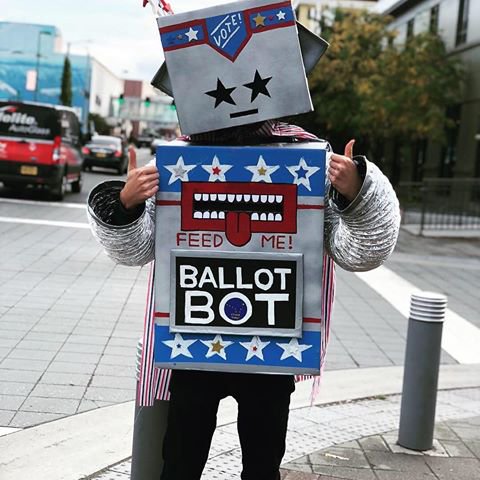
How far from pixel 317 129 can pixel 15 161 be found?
778 inches

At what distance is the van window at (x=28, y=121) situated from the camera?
16375mm

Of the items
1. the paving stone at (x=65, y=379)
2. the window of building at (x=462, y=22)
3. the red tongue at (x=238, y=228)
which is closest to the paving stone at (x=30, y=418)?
the paving stone at (x=65, y=379)

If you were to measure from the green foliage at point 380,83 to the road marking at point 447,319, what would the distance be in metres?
11.9

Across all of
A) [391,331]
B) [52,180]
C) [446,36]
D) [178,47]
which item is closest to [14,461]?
[178,47]

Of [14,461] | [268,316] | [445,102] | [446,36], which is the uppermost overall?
[446,36]

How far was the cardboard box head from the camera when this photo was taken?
2.37 meters

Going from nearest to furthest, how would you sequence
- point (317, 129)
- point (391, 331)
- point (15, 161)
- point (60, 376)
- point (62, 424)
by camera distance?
point (62, 424) → point (60, 376) → point (391, 331) → point (15, 161) → point (317, 129)

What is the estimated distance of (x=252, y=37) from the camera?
7.80 ft

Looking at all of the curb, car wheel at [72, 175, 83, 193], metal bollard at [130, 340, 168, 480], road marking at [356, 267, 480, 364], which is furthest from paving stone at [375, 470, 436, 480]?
car wheel at [72, 175, 83, 193]

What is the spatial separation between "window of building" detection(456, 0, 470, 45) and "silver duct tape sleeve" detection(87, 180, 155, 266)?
1052 inches

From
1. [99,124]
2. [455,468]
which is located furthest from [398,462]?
[99,124]

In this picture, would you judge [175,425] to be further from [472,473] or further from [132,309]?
[132,309]

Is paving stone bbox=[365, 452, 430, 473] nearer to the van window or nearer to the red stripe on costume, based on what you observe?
the red stripe on costume

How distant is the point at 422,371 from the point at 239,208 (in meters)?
2.27
